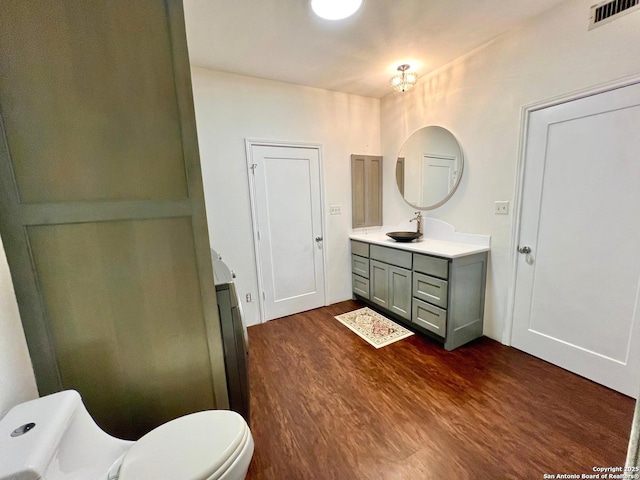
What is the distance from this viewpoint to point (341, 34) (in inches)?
73.7

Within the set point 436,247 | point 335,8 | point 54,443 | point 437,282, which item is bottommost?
point 437,282

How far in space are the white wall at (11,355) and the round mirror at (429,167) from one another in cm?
295

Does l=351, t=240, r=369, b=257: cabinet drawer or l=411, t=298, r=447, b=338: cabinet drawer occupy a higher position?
l=351, t=240, r=369, b=257: cabinet drawer

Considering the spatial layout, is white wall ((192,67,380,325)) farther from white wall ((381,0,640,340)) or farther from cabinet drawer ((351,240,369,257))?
white wall ((381,0,640,340))

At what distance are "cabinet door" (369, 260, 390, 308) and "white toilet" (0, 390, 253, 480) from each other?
2.08 metres

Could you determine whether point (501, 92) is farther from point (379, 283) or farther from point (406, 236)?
point (379, 283)

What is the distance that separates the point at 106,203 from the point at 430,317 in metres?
2.38

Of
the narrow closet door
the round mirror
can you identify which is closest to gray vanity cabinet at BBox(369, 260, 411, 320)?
the round mirror

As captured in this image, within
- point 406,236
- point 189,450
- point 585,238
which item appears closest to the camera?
point 189,450

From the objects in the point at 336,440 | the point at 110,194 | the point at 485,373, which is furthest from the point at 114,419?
the point at 485,373

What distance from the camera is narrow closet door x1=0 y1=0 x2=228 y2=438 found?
83 cm

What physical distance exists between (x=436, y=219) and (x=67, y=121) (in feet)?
9.17

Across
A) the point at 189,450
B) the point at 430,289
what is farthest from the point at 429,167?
the point at 189,450

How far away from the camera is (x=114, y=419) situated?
104cm
